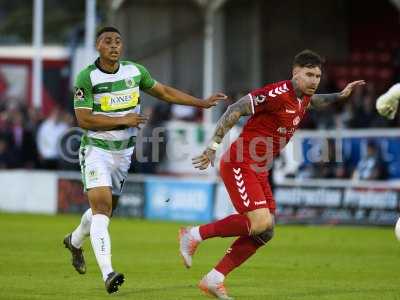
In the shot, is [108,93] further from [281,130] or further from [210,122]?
[210,122]

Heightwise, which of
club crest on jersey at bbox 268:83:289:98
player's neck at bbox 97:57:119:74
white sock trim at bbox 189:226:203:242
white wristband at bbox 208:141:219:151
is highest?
player's neck at bbox 97:57:119:74

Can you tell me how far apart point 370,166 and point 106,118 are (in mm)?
12219

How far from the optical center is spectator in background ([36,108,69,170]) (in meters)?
26.4

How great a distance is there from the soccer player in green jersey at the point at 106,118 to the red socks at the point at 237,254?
1.11 meters

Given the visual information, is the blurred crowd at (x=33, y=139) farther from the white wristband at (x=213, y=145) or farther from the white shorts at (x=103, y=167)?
the white wristband at (x=213, y=145)

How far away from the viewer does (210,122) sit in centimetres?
2778

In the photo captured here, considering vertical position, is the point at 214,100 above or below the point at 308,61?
below

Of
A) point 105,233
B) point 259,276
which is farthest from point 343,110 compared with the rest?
point 105,233

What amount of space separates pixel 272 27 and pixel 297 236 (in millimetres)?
15050

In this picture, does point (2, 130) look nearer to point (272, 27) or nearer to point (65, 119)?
point (65, 119)

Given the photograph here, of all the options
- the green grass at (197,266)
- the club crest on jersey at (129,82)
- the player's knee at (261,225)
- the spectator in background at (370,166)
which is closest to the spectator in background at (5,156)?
the green grass at (197,266)

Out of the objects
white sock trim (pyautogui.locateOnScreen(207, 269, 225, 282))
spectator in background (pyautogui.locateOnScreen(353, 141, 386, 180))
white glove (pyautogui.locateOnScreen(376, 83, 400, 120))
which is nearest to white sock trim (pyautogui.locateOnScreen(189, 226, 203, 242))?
white sock trim (pyautogui.locateOnScreen(207, 269, 225, 282))

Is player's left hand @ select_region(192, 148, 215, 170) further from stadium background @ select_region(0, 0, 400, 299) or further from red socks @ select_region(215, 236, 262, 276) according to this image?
stadium background @ select_region(0, 0, 400, 299)

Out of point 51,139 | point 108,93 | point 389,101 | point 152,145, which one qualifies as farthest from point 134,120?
point 51,139
